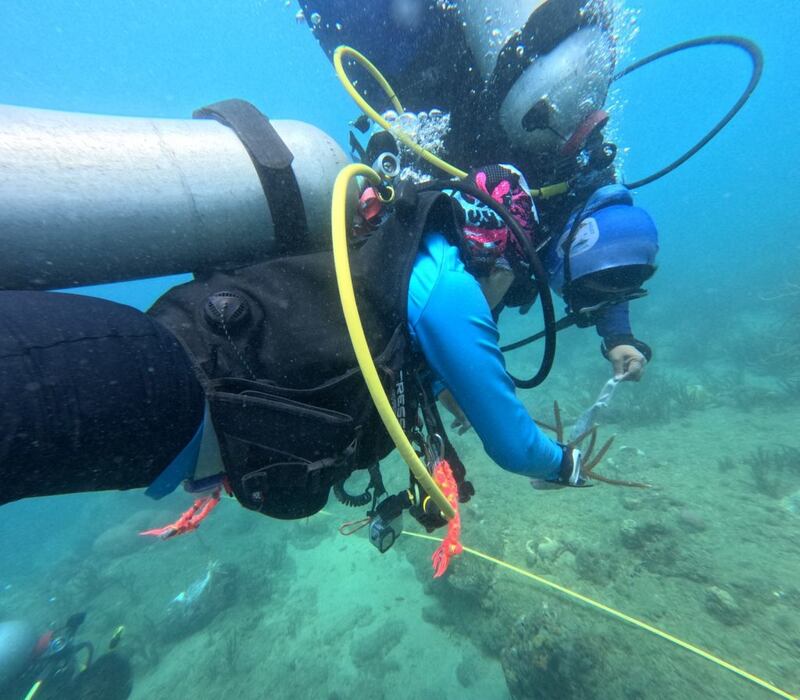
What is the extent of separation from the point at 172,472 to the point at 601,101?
3638mm

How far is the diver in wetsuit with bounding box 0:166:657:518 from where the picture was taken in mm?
1241

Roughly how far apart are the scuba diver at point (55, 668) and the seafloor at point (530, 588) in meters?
0.40

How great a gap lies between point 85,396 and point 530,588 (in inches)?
222

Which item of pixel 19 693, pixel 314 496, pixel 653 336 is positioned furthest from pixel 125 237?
pixel 653 336

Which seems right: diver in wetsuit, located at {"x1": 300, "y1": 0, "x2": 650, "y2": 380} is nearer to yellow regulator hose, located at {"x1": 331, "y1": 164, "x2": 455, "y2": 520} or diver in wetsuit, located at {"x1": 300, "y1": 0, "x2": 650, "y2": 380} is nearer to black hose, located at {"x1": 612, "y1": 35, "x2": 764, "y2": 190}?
black hose, located at {"x1": 612, "y1": 35, "x2": 764, "y2": 190}

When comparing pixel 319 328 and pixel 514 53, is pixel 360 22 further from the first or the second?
pixel 319 328

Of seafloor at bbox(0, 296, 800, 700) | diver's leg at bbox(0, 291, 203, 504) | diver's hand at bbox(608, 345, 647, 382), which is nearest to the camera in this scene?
diver's leg at bbox(0, 291, 203, 504)

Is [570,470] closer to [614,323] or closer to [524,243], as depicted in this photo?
[524,243]

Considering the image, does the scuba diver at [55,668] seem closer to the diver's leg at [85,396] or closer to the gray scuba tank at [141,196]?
the diver's leg at [85,396]

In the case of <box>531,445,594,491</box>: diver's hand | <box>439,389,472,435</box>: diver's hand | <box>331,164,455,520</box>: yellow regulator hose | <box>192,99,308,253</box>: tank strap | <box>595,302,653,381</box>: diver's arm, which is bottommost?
<box>531,445,594,491</box>: diver's hand

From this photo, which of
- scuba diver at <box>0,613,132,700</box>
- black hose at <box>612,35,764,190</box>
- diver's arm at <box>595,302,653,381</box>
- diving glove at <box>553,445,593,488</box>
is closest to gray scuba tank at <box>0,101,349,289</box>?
diving glove at <box>553,445,593,488</box>

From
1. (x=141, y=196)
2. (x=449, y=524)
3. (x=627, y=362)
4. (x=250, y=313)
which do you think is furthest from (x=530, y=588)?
(x=141, y=196)

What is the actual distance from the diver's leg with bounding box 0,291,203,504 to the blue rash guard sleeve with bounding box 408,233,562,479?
106 cm

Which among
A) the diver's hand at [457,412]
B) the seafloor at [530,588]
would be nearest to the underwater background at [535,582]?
the seafloor at [530,588]
